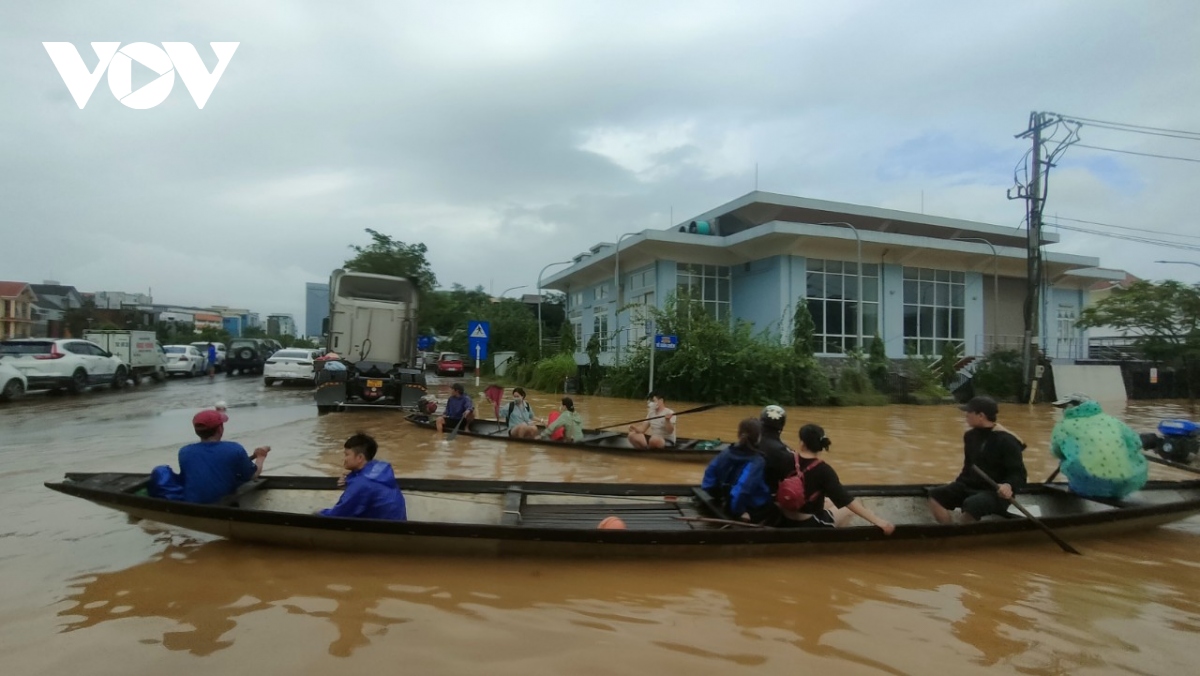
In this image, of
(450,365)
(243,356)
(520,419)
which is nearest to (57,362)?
(243,356)

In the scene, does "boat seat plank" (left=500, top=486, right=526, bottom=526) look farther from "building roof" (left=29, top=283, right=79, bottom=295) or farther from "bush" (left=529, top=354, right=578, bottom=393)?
"building roof" (left=29, top=283, right=79, bottom=295)

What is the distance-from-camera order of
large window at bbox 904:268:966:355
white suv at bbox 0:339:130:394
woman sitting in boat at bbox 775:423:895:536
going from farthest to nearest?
1. large window at bbox 904:268:966:355
2. white suv at bbox 0:339:130:394
3. woman sitting in boat at bbox 775:423:895:536

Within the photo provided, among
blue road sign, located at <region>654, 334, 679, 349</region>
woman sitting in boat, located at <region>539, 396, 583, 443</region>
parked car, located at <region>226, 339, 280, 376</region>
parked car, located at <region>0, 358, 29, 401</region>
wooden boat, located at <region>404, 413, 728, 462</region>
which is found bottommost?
wooden boat, located at <region>404, 413, 728, 462</region>

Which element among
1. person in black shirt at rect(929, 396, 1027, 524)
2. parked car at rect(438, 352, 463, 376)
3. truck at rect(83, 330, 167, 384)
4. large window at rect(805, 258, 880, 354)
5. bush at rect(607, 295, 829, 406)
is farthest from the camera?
parked car at rect(438, 352, 463, 376)

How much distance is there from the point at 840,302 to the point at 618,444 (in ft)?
59.4

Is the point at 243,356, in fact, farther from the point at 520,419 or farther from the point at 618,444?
the point at 618,444

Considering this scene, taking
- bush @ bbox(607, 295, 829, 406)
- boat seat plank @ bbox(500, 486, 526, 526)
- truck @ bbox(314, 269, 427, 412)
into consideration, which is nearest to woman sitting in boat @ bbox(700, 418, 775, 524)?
boat seat plank @ bbox(500, 486, 526, 526)

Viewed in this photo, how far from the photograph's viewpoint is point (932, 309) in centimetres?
2852

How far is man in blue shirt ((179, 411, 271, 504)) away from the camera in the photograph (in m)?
5.66

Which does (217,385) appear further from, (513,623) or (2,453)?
(513,623)

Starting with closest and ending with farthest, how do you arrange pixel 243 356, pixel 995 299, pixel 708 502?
pixel 708 502 < pixel 995 299 < pixel 243 356

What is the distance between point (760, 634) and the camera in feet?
14.2

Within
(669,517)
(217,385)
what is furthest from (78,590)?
(217,385)

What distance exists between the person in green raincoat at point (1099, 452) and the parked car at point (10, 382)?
829 inches
